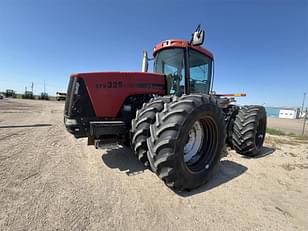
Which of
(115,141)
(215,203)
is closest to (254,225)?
(215,203)

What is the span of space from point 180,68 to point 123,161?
7.55 feet

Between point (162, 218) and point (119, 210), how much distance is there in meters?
0.52

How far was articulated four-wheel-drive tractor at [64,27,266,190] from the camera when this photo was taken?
2504 millimetres

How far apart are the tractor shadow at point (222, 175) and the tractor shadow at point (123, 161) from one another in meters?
1.01

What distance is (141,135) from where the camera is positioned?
2764mm

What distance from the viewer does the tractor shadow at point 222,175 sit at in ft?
8.86

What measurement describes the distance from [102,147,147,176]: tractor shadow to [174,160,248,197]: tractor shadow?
3.33ft

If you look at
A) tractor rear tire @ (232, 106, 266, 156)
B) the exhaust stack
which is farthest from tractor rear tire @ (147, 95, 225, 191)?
the exhaust stack

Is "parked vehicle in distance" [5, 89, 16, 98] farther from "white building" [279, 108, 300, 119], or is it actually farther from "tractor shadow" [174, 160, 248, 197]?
"white building" [279, 108, 300, 119]

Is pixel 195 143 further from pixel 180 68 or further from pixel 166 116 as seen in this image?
pixel 180 68

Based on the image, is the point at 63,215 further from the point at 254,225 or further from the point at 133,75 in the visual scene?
→ the point at 133,75

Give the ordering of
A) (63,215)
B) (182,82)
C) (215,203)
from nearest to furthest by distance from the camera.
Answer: (63,215)
(215,203)
(182,82)

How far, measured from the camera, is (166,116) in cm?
255

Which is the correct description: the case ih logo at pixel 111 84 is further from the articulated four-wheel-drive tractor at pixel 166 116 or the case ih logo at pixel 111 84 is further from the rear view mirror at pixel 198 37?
the rear view mirror at pixel 198 37
